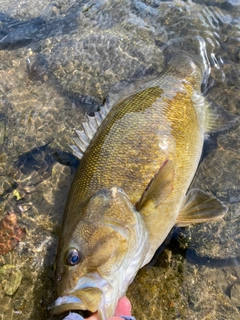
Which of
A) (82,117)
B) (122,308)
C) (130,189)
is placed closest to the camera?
(122,308)

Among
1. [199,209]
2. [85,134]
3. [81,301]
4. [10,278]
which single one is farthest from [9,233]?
[199,209]

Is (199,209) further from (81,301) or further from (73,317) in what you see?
(73,317)

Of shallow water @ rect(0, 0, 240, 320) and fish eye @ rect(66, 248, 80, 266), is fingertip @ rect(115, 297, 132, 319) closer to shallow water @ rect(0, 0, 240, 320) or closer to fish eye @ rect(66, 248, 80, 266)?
fish eye @ rect(66, 248, 80, 266)

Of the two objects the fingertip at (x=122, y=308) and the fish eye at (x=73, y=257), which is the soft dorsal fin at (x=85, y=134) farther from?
the fingertip at (x=122, y=308)

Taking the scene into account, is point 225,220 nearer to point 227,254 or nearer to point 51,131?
point 227,254

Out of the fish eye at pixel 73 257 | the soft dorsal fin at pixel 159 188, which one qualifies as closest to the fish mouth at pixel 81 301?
the fish eye at pixel 73 257

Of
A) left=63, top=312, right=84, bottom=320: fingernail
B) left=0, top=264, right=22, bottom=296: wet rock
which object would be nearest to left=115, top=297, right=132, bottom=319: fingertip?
left=63, top=312, right=84, bottom=320: fingernail
